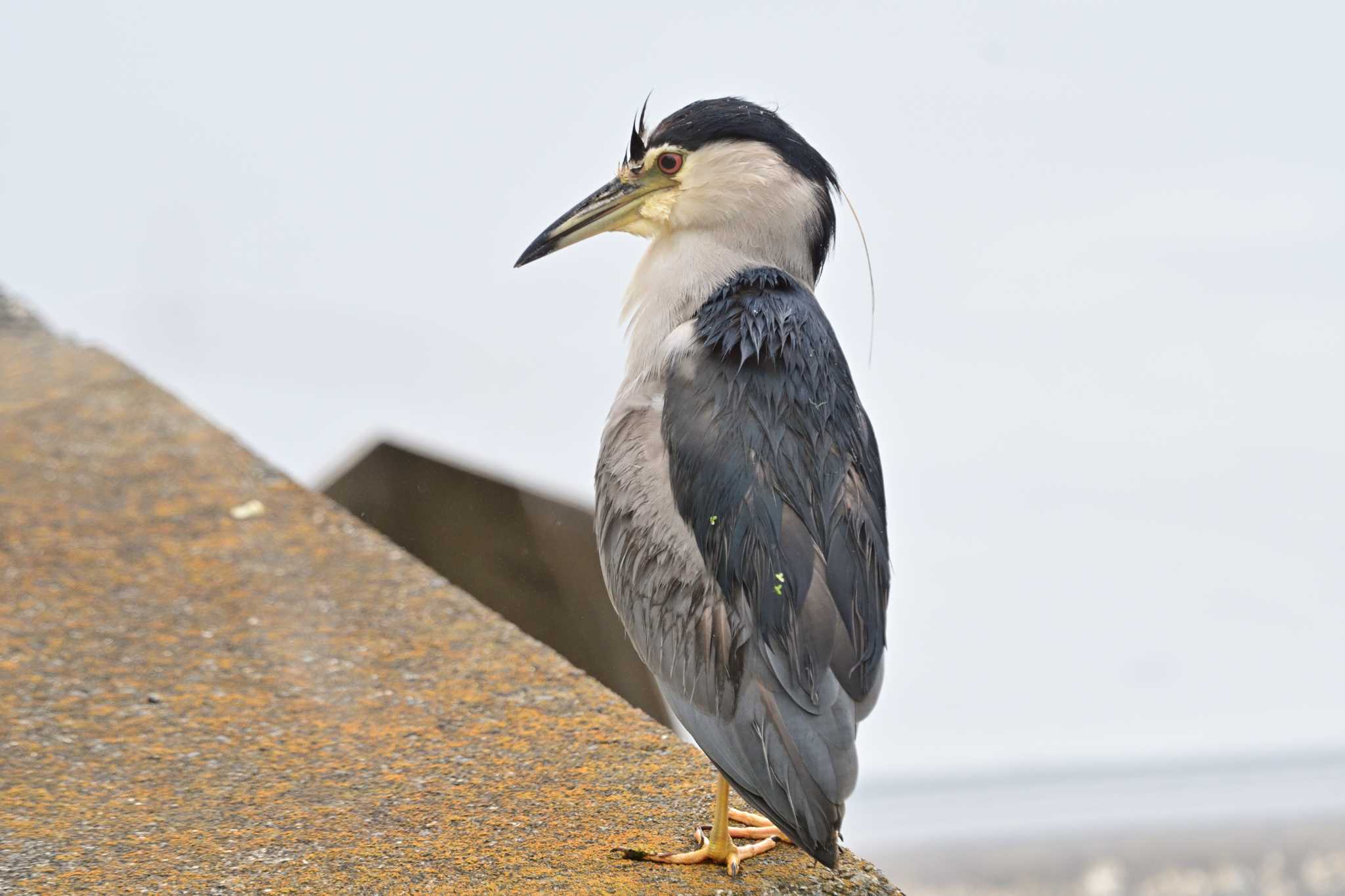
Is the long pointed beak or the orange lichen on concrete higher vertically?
the long pointed beak

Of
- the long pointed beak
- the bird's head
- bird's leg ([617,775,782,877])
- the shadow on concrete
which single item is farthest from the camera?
the shadow on concrete

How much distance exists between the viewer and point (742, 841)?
2955 mm

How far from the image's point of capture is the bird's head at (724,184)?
305cm

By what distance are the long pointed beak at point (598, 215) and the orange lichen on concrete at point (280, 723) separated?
1226 mm

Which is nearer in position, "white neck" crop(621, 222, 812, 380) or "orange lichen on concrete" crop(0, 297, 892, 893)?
"orange lichen on concrete" crop(0, 297, 892, 893)

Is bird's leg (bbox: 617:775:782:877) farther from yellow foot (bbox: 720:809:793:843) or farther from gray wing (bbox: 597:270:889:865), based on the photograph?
gray wing (bbox: 597:270:889:865)

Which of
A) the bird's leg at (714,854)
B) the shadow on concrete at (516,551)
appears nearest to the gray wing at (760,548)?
the bird's leg at (714,854)

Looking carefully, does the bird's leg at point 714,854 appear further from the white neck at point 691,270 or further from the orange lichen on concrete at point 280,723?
the white neck at point 691,270

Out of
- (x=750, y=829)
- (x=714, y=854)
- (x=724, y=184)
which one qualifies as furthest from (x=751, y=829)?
(x=724, y=184)

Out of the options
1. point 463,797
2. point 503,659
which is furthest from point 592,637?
point 463,797

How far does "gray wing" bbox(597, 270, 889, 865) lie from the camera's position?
246 centimetres

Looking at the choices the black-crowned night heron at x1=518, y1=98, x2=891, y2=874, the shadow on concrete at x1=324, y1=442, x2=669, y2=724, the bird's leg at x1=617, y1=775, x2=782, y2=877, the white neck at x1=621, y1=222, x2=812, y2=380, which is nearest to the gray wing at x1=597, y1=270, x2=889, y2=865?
the black-crowned night heron at x1=518, y1=98, x2=891, y2=874

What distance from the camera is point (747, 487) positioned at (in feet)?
8.38

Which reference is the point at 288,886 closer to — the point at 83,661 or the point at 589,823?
the point at 589,823
